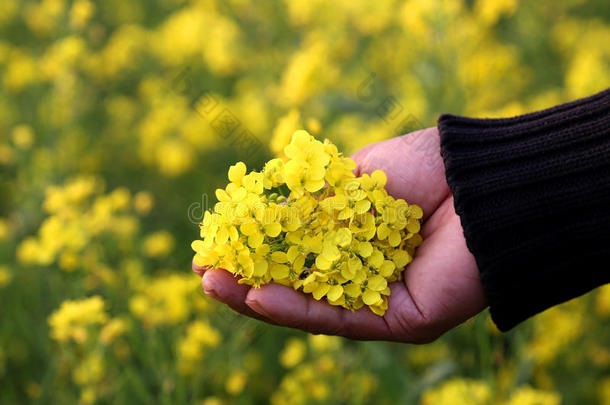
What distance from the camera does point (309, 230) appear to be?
1.15 metres

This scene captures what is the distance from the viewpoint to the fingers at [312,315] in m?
1.10

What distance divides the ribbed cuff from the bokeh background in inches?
22.6

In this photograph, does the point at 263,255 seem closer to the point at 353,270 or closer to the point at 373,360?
the point at 353,270

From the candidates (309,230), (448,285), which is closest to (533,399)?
(448,285)

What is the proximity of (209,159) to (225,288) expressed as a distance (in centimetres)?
220

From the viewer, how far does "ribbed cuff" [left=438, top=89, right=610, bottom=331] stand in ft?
3.73

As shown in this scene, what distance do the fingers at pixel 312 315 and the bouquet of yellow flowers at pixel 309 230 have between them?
0.9 inches

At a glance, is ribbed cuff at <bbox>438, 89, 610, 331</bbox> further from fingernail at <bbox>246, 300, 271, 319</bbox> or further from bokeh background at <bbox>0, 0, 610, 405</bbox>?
bokeh background at <bbox>0, 0, 610, 405</bbox>

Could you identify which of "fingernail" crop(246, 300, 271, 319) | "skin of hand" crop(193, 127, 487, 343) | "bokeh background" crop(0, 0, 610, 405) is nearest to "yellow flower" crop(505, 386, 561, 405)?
"bokeh background" crop(0, 0, 610, 405)

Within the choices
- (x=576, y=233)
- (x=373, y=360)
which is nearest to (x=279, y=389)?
(x=373, y=360)

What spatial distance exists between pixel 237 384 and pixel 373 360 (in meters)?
0.49

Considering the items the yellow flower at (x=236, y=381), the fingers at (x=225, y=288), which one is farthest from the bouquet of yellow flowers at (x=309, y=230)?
the yellow flower at (x=236, y=381)

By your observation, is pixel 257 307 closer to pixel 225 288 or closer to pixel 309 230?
pixel 225 288

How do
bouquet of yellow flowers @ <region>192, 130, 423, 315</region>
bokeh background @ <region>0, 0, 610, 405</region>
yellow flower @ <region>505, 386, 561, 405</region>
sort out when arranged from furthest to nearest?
bokeh background @ <region>0, 0, 610, 405</region> → yellow flower @ <region>505, 386, 561, 405</region> → bouquet of yellow flowers @ <region>192, 130, 423, 315</region>
